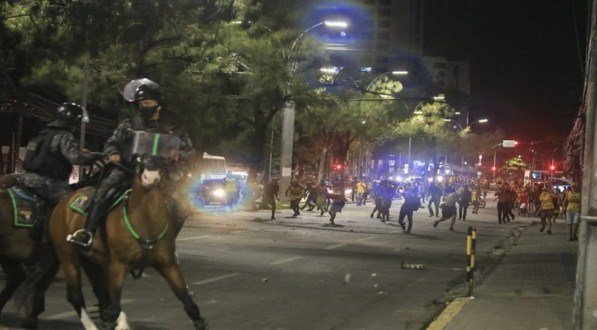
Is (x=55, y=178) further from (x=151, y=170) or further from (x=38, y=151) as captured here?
(x=151, y=170)

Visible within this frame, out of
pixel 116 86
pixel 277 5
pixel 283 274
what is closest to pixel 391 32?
pixel 277 5

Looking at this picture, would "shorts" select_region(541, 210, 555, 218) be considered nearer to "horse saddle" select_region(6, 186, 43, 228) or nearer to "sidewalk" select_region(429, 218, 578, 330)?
"sidewalk" select_region(429, 218, 578, 330)

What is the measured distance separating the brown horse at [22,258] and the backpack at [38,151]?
16.9 inches

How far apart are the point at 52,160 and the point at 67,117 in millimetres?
481

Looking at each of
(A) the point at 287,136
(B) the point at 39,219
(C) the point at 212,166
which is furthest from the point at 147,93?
(C) the point at 212,166

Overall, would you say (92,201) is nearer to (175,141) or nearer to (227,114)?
(175,141)

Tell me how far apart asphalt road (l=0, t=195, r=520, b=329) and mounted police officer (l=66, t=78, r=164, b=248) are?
194 cm

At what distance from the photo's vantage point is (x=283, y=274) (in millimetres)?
15227

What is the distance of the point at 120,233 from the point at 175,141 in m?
0.94

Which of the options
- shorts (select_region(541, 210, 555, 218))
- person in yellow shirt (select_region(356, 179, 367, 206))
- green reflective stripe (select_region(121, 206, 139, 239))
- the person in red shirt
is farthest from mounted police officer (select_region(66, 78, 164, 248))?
person in yellow shirt (select_region(356, 179, 367, 206))

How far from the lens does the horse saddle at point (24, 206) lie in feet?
29.2

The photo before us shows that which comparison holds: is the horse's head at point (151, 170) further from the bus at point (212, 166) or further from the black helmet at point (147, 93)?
the bus at point (212, 166)

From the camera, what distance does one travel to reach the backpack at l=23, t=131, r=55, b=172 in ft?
28.6

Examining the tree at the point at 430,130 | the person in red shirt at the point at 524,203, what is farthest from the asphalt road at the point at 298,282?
the tree at the point at 430,130
